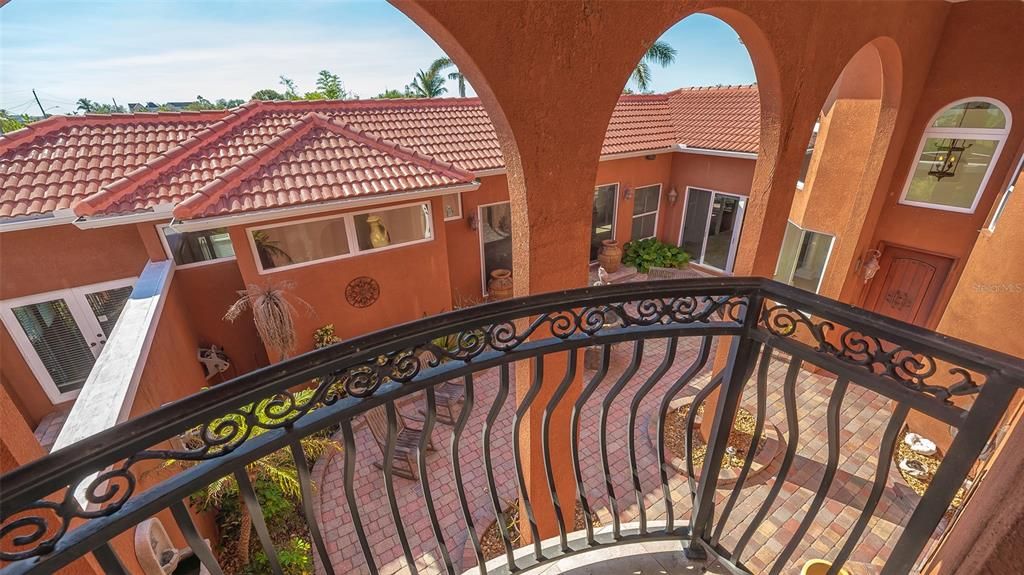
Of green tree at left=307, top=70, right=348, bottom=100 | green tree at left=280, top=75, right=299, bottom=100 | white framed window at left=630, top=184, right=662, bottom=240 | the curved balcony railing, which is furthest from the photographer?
green tree at left=280, top=75, right=299, bottom=100

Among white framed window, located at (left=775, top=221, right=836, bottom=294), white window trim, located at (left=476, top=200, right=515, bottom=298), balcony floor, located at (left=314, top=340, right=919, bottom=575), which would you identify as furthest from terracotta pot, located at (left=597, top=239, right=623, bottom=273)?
balcony floor, located at (left=314, top=340, right=919, bottom=575)

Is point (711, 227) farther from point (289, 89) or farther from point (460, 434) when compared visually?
point (289, 89)

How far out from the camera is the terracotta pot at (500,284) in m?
8.50

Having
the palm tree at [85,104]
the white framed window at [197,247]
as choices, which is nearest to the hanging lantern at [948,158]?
the white framed window at [197,247]

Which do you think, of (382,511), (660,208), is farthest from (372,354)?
(660,208)

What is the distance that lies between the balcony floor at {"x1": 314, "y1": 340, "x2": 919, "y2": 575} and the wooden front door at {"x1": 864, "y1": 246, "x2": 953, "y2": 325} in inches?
65.6

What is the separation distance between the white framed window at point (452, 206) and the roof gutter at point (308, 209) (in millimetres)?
1311

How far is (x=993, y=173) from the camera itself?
5211 mm

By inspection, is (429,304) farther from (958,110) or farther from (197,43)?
(958,110)

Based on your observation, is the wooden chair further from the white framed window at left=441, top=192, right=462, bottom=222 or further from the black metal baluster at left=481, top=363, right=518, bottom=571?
the white framed window at left=441, top=192, right=462, bottom=222

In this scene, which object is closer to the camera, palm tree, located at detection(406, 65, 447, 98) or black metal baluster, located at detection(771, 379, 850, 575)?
black metal baluster, located at detection(771, 379, 850, 575)

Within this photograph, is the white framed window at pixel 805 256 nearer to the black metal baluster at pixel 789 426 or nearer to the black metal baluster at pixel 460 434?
the black metal baluster at pixel 789 426

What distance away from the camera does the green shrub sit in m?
10.1

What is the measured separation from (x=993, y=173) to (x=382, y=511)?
8646 millimetres
